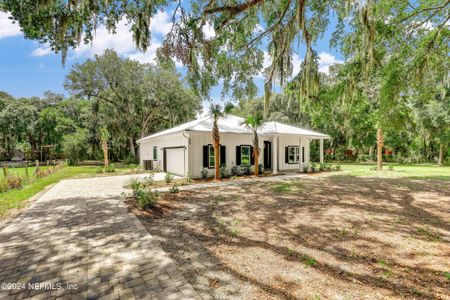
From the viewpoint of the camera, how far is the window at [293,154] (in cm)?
1584

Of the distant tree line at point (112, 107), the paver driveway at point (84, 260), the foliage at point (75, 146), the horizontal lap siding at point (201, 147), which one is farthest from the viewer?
the foliage at point (75, 146)

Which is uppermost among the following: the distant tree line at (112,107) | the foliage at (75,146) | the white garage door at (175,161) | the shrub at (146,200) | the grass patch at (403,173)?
the distant tree line at (112,107)

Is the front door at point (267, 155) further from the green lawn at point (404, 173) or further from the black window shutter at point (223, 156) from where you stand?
the green lawn at point (404, 173)

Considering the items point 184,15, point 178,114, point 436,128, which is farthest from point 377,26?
point 178,114

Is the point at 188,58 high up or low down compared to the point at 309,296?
up

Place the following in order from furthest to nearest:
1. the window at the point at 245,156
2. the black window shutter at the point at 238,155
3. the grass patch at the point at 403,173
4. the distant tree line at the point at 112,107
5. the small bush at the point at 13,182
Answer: the distant tree line at the point at 112,107 < the window at the point at 245,156 < the black window shutter at the point at 238,155 < the grass patch at the point at 403,173 < the small bush at the point at 13,182

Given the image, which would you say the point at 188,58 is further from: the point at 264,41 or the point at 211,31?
the point at 264,41

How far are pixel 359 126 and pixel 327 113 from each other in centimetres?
1466

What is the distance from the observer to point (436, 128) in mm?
18953

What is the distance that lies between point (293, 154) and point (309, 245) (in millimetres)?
12790

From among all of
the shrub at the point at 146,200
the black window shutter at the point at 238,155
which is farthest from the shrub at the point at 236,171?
the shrub at the point at 146,200

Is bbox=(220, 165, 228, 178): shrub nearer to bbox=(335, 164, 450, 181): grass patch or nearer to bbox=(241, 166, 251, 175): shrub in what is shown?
bbox=(241, 166, 251, 175): shrub

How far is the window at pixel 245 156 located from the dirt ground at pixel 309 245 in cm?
655

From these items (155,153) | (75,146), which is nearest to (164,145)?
(155,153)
